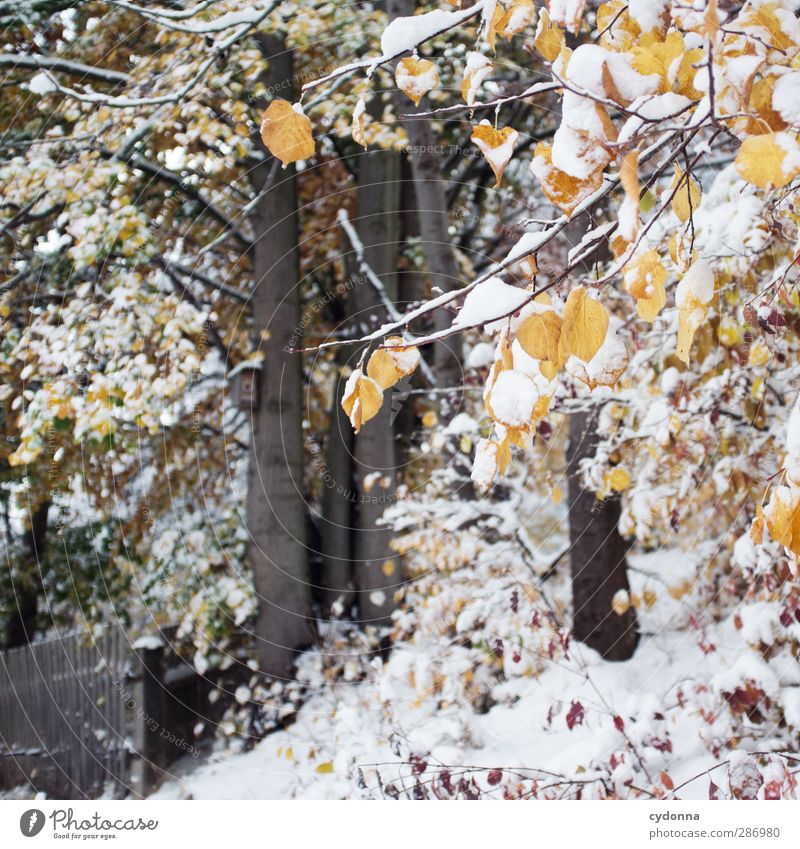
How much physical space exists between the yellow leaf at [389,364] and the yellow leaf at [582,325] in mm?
165

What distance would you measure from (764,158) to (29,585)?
265 centimetres

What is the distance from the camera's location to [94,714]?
2.09 metres

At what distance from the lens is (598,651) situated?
2.28 meters

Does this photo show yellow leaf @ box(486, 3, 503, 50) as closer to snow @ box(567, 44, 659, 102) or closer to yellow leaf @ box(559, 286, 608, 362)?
snow @ box(567, 44, 659, 102)

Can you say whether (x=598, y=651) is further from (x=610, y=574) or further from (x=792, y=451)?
(x=792, y=451)

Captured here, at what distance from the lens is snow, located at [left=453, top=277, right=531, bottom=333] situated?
67cm

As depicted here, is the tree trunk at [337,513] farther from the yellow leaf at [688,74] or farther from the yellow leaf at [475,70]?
the yellow leaf at [688,74]

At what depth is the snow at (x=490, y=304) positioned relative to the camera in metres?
0.67

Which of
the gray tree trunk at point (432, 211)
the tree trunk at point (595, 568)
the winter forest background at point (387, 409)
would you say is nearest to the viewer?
the winter forest background at point (387, 409)

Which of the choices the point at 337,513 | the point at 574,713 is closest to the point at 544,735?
the point at 574,713

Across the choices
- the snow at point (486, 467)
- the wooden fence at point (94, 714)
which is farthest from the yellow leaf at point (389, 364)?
the wooden fence at point (94, 714)

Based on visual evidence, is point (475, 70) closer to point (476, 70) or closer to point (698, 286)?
point (476, 70)


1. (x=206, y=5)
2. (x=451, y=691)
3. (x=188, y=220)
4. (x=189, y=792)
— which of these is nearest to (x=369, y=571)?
(x=451, y=691)
